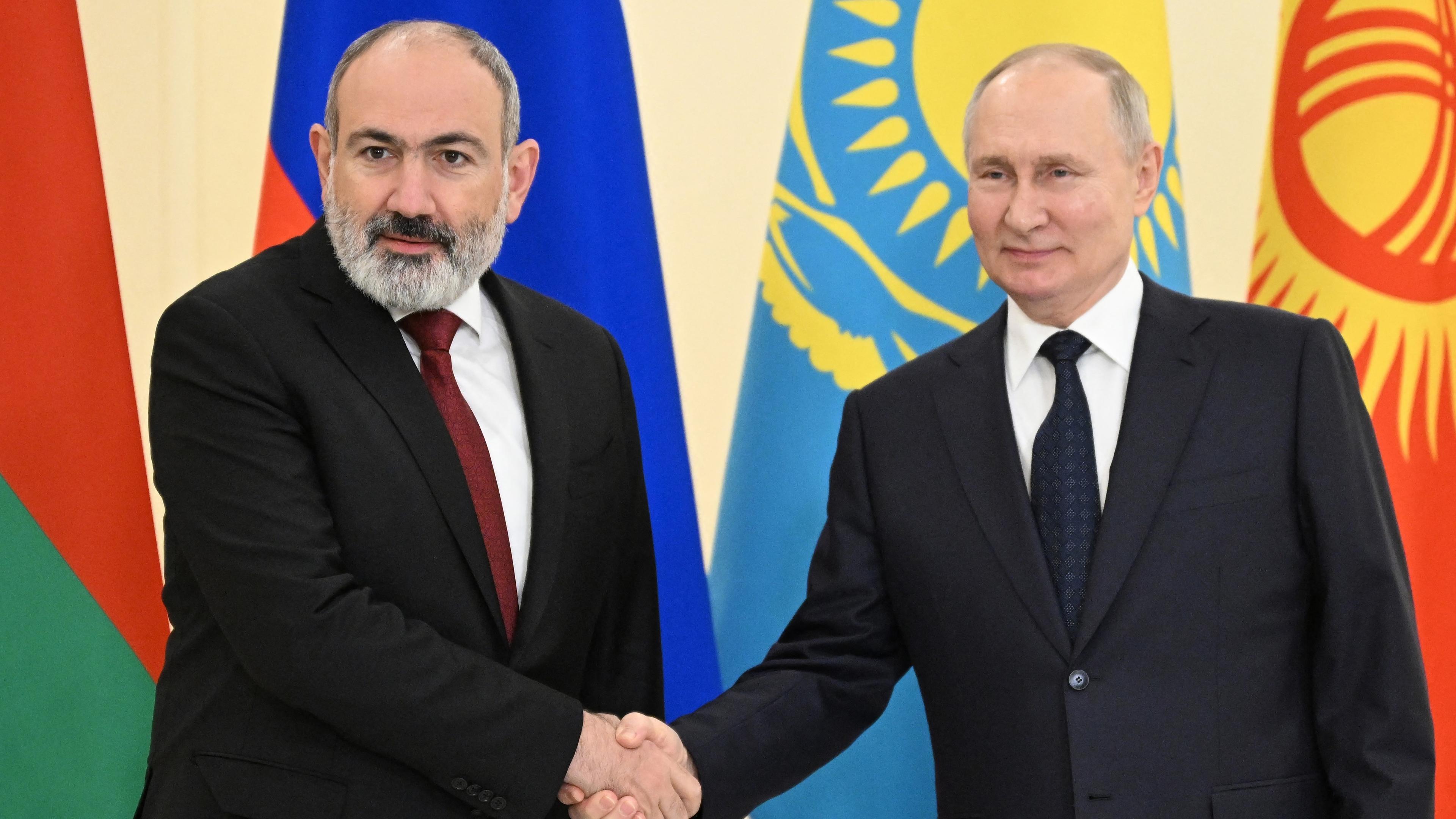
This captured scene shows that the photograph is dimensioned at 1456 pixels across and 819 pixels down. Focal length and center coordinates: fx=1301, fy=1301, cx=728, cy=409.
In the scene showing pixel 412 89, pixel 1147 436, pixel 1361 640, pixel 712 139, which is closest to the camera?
pixel 1361 640

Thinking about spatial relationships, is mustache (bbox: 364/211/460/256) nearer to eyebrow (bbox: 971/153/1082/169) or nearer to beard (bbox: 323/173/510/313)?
beard (bbox: 323/173/510/313)

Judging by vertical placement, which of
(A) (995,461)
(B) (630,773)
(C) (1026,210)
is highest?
(C) (1026,210)

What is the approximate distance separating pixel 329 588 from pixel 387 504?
15 centimetres

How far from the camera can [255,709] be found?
1914 millimetres

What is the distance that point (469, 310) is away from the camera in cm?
217

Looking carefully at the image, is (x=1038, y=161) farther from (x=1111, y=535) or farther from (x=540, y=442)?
(x=540, y=442)

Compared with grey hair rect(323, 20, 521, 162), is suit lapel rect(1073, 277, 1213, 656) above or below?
below

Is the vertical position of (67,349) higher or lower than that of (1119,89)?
lower

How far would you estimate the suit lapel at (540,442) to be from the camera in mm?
2029

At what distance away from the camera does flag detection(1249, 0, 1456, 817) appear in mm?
2824

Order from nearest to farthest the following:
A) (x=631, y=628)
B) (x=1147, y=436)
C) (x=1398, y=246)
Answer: (x=1147, y=436), (x=631, y=628), (x=1398, y=246)

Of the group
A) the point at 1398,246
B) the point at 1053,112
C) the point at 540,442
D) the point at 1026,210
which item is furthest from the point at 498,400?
the point at 1398,246

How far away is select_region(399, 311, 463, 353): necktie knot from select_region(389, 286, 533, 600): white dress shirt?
0.04 feet

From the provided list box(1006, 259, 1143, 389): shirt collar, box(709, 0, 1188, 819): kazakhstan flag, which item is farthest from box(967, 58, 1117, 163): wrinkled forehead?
box(709, 0, 1188, 819): kazakhstan flag
